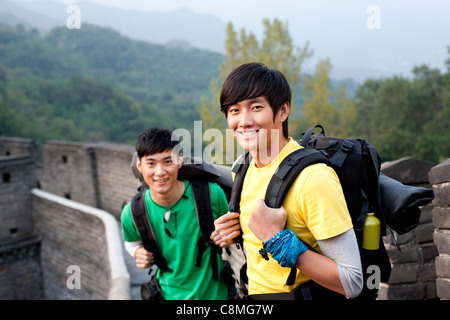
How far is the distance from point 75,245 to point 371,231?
9093mm

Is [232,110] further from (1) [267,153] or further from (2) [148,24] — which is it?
(2) [148,24]

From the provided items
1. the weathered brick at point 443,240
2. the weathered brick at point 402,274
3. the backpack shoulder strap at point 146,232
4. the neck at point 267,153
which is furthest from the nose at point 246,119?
the weathered brick at point 402,274

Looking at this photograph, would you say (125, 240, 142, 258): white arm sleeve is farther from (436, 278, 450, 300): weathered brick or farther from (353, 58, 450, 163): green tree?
(353, 58, 450, 163): green tree

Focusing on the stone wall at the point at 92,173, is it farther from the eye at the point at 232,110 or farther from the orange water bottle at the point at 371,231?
the orange water bottle at the point at 371,231

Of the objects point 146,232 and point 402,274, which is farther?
point 402,274

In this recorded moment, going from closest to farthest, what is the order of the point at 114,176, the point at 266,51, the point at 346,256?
1. the point at 346,256
2. the point at 114,176
3. the point at 266,51

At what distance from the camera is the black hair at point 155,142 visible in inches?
96.2

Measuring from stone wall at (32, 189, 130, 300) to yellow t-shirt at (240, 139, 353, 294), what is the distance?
473cm

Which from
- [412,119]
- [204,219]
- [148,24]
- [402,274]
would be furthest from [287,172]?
[148,24]

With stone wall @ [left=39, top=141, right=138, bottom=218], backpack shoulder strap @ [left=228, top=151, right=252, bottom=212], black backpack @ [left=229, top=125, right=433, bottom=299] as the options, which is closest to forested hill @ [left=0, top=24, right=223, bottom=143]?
stone wall @ [left=39, top=141, right=138, bottom=218]

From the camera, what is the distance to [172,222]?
97.0 inches

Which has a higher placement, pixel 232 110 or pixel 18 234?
pixel 232 110
